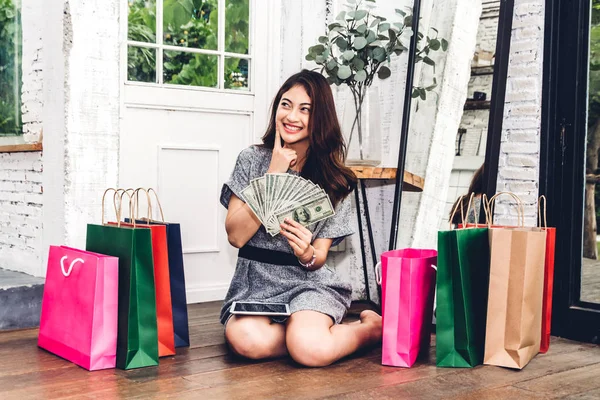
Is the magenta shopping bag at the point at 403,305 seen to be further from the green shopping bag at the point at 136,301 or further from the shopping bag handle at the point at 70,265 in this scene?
the shopping bag handle at the point at 70,265

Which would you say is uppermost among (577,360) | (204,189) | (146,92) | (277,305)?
(146,92)

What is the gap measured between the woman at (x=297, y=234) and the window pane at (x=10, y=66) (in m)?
1.26

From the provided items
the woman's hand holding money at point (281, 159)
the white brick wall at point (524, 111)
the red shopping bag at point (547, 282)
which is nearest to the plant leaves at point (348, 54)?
the white brick wall at point (524, 111)

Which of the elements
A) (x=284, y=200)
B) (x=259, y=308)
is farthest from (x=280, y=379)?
(x=284, y=200)

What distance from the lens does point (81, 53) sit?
3.03 m

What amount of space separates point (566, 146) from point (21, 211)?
240 cm

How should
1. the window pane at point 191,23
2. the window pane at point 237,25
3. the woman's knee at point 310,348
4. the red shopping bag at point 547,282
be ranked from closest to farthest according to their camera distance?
the woman's knee at point 310,348, the red shopping bag at point 547,282, the window pane at point 191,23, the window pane at point 237,25

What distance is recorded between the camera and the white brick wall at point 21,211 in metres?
3.24

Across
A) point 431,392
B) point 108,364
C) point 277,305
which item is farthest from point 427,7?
point 108,364

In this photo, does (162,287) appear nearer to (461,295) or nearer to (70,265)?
(70,265)

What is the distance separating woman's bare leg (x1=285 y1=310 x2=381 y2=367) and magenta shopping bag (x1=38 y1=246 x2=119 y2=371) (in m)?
0.58

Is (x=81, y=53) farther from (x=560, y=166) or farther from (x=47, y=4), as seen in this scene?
(x=560, y=166)

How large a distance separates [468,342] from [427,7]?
1.62 m

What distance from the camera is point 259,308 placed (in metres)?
2.53
